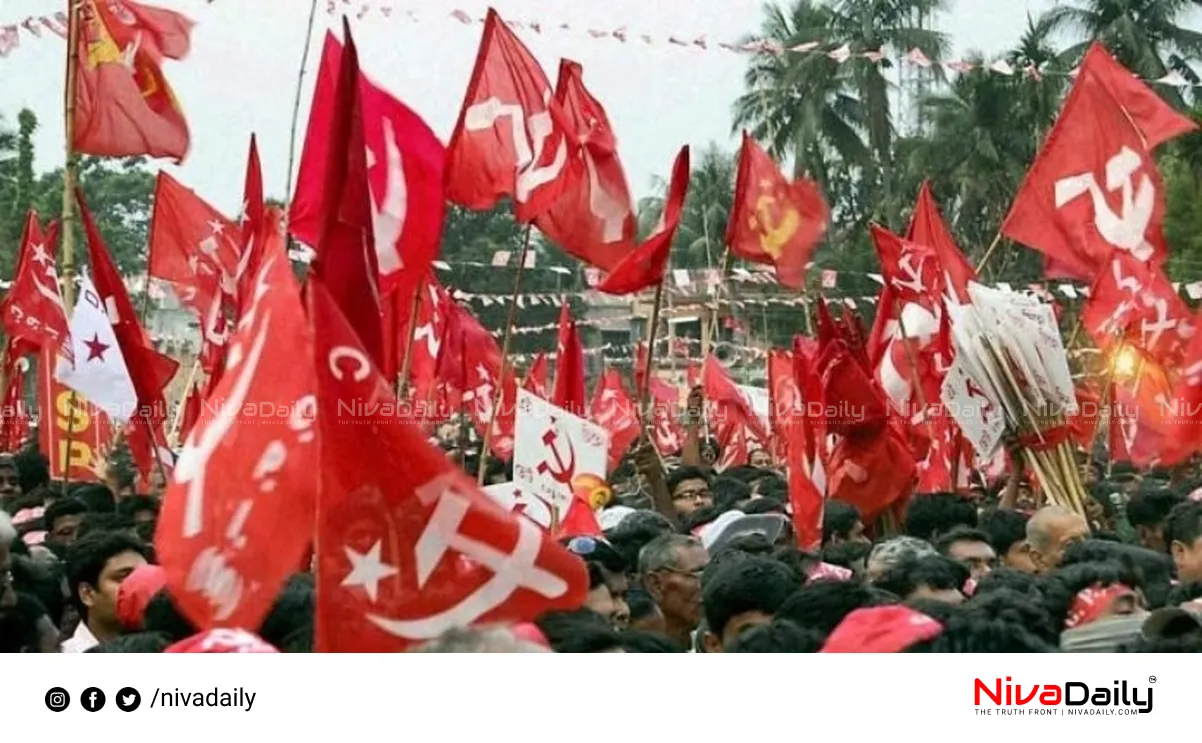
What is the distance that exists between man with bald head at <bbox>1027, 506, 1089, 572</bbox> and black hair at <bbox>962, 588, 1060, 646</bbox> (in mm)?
1393

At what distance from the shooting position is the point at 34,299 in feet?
25.0

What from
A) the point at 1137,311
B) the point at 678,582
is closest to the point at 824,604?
the point at 678,582

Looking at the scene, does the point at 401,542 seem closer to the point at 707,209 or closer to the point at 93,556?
the point at 93,556

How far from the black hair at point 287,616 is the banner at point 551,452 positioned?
2.37m

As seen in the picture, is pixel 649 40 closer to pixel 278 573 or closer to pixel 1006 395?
pixel 1006 395

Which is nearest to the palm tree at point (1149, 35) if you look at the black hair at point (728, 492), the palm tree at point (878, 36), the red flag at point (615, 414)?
the palm tree at point (878, 36)

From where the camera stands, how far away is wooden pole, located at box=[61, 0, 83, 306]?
6902mm

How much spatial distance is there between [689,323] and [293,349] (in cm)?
2140

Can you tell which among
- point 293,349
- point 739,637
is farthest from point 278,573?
point 739,637

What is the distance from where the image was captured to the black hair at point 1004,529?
525 cm

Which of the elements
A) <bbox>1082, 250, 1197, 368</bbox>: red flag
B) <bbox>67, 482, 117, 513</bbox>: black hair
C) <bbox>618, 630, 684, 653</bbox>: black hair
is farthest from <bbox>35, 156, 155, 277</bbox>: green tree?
<bbox>618, 630, 684, 653</bbox>: black hair

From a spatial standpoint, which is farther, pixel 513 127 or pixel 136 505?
pixel 513 127
